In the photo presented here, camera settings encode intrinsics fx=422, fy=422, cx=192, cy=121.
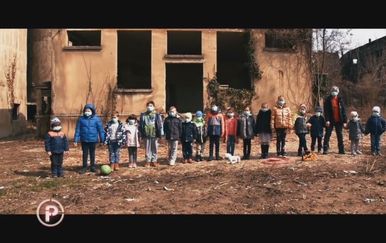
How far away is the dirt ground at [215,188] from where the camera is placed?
341 inches

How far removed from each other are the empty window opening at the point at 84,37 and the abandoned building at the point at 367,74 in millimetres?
24605

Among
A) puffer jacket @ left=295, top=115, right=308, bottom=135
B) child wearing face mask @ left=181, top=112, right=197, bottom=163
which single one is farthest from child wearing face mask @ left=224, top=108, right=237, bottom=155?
puffer jacket @ left=295, top=115, right=308, bottom=135

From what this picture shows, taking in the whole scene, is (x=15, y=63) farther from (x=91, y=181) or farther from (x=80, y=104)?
(x=91, y=181)

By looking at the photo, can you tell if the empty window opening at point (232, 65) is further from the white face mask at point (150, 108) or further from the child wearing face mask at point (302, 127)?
the white face mask at point (150, 108)

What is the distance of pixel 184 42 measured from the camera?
24.0 m

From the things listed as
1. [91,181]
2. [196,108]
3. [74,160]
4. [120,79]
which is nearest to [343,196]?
[91,181]

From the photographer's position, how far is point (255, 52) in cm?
2061

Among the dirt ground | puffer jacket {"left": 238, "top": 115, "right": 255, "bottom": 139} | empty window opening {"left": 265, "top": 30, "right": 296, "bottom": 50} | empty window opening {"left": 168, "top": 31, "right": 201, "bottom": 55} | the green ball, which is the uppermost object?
empty window opening {"left": 168, "top": 31, "right": 201, "bottom": 55}

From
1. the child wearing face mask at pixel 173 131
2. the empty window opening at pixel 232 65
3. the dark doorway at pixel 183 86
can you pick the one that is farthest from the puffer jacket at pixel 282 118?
the dark doorway at pixel 183 86

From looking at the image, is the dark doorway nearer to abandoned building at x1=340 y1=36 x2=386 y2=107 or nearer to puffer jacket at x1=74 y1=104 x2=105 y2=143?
puffer jacket at x1=74 y1=104 x2=105 y2=143

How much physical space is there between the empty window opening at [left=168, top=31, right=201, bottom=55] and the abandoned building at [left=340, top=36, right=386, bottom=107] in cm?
1900

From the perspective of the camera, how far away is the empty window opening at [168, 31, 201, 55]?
70.4 feet

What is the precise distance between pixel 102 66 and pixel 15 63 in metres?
8.99

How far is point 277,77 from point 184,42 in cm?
619
